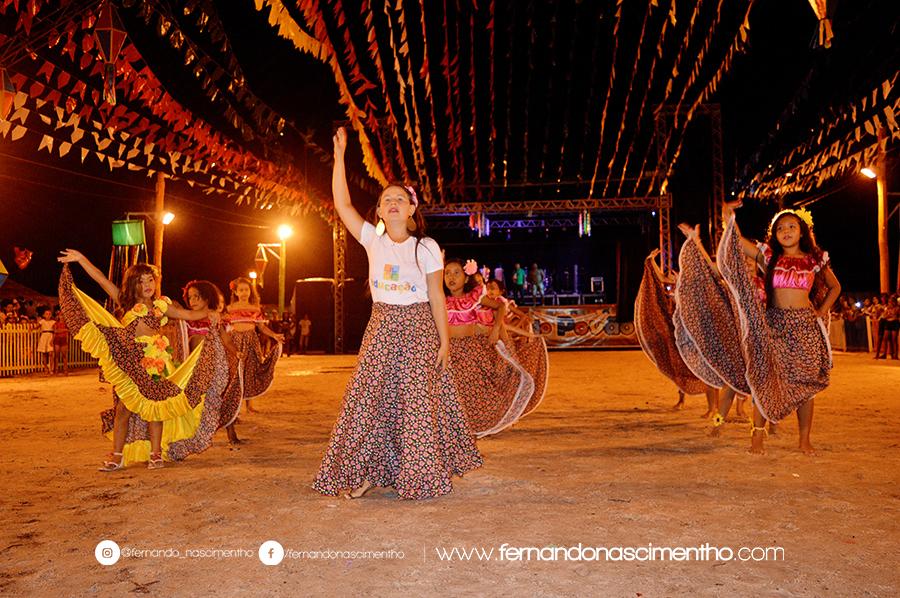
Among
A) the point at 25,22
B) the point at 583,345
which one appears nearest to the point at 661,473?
the point at 25,22

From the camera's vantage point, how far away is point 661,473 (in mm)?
4762

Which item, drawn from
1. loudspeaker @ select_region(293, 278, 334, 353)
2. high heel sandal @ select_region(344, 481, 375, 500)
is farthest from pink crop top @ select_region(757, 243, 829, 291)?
loudspeaker @ select_region(293, 278, 334, 353)

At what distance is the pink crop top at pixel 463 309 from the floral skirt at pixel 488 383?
150mm

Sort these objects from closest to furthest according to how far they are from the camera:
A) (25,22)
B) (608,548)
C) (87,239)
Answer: (608,548) < (25,22) < (87,239)

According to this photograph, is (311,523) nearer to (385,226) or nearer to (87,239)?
(385,226)

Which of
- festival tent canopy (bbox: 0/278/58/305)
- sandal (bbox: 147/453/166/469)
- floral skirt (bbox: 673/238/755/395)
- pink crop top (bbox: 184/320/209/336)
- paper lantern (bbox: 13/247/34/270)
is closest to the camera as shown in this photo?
sandal (bbox: 147/453/166/469)

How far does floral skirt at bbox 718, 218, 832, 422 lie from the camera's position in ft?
17.4

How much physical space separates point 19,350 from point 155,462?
481 inches

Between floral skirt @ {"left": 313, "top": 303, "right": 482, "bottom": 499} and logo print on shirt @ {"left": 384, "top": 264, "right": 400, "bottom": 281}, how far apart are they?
178 mm

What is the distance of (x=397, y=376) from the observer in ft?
13.7

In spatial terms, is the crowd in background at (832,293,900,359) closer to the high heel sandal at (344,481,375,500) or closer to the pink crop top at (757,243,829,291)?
the pink crop top at (757,243,829,291)

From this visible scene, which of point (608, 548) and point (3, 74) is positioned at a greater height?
point (3, 74)

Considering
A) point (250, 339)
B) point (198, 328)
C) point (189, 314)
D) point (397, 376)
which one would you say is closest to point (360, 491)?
point (397, 376)

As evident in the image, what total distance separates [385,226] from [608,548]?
2.16 metres
